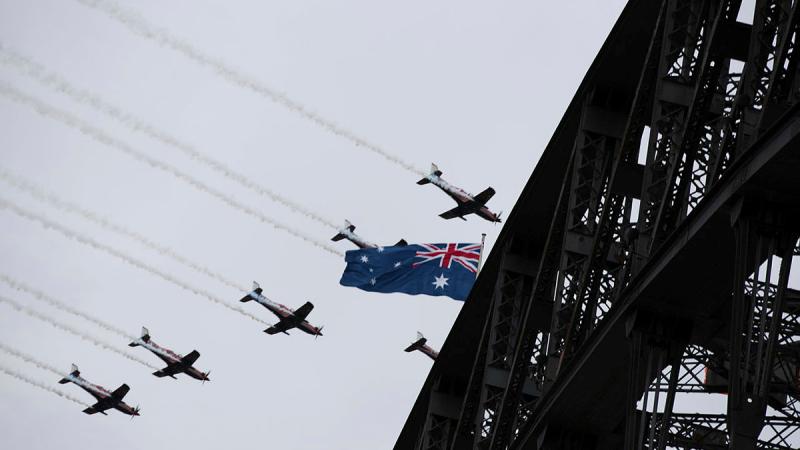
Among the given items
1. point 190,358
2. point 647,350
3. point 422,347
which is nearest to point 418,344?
point 422,347

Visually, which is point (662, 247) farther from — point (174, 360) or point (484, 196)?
point (174, 360)

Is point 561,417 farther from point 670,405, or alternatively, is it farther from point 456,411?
point 456,411

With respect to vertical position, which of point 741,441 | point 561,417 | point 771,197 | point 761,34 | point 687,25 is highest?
point 687,25

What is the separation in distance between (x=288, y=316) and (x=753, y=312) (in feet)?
275

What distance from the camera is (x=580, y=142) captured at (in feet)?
91.4

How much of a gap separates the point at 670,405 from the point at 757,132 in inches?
170

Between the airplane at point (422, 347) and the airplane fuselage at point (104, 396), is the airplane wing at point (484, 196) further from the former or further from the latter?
the airplane fuselage at point (104, 396)

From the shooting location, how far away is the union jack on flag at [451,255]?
164ft

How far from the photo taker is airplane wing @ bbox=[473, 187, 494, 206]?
83.7 meters

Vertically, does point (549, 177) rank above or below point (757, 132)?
above

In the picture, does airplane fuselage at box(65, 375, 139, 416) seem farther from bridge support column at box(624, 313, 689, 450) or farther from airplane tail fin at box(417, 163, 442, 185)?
bridge support column at box(624, 313, 689, 450)

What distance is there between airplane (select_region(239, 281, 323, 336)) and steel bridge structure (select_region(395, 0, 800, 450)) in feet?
222

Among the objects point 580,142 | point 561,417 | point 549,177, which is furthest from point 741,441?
point 549,177

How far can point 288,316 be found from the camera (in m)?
101
